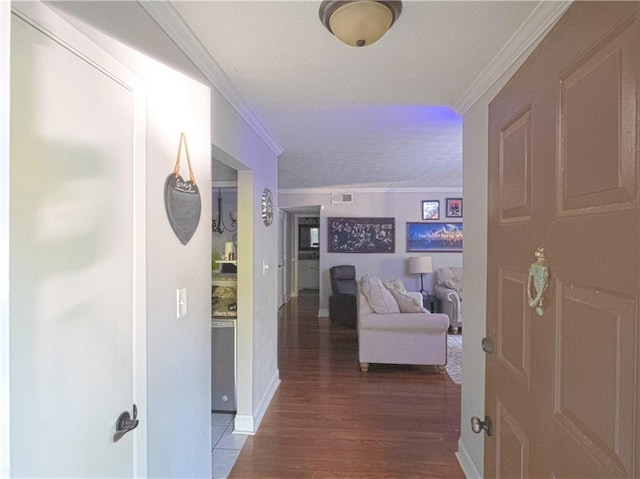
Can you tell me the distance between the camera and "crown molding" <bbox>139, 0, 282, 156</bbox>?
1156mm

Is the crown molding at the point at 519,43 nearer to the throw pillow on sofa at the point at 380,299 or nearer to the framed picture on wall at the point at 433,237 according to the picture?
the throw pillow on sofa at the point at 380,299

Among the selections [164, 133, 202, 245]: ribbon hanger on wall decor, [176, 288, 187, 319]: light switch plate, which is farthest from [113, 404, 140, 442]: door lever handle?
[164, 133, 202, 245]: ribbon hanger on wall decor

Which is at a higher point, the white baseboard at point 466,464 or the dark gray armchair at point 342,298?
the dark gray armchair at point 342,298

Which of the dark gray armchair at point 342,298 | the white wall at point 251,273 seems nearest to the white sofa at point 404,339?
the white wall at point 251,273

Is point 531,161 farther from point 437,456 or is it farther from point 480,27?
point 437,456

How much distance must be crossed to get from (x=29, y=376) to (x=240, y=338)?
1.87 meters

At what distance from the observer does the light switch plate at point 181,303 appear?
134 cm

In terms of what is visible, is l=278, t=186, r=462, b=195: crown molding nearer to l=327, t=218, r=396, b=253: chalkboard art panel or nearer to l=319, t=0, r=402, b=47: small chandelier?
l=327, t=218, r=396, b=253: chalkboard art panel

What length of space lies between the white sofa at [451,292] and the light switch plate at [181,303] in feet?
14.6

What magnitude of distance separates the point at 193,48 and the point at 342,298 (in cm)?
434

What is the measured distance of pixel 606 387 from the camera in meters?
0.66

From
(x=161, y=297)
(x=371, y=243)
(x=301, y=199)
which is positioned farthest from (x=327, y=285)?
(x=161, y=297)

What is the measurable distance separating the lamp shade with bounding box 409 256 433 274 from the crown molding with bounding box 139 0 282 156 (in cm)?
427
